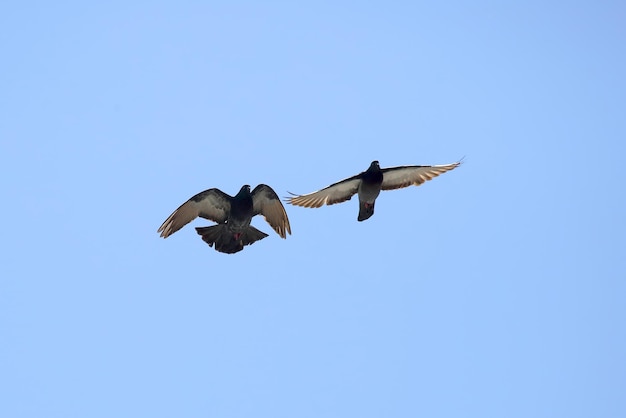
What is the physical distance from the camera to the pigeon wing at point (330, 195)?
26.3 metres

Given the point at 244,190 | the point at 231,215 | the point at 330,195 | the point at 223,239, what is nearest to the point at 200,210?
the point at 231,215

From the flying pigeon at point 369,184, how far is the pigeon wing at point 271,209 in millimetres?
1142

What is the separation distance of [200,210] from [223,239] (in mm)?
1013

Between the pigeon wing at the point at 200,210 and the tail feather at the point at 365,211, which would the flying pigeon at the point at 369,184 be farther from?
the pigeon wing at the point at 200,210

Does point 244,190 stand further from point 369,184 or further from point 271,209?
point 369,184

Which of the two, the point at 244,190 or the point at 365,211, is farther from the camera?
the point at 365,211

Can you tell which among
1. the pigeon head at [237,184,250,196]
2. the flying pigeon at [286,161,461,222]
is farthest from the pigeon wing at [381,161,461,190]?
the pigeon head at [237,184,250,196]

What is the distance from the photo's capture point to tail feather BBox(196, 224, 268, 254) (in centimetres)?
2464

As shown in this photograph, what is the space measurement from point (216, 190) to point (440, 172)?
18.5 feet

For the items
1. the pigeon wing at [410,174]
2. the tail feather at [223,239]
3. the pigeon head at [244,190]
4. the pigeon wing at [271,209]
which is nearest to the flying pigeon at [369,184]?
the pigeon wing at [410,174]

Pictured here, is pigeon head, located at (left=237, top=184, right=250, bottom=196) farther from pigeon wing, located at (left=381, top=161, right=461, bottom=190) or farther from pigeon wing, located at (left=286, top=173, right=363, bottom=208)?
pigeon wing, located at (left=381, top=161, right=461, bottom=190)

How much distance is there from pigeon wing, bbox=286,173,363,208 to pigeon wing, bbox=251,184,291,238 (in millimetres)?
1191

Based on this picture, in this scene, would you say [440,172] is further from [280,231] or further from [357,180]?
[280,231]

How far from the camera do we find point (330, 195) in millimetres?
26688
